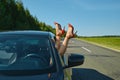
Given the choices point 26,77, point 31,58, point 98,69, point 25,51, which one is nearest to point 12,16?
point 98,69

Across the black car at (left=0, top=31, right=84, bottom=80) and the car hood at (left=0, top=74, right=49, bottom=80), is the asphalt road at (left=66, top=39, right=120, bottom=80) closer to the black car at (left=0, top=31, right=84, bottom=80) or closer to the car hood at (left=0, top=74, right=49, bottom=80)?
the black car at (left=0, top=31, right=84, bottom=80)

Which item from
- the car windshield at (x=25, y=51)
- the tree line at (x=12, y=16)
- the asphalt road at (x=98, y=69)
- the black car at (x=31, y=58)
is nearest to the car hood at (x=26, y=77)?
the black car at (x=31, y=58)

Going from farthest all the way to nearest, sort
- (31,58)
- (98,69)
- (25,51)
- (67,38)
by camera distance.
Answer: (98,69), (67,38), (25,51), (31,58)

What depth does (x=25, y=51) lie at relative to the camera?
18.2 ft

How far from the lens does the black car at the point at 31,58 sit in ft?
14.9

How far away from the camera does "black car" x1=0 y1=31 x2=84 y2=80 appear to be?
14.9 feet

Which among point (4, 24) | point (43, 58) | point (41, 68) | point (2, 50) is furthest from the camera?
point (4, 24)

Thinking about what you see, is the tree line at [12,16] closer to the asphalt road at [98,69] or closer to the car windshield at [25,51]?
the asphalt road at [98,69]

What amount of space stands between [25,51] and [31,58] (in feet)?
0.85

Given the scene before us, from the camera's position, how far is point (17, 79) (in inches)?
170

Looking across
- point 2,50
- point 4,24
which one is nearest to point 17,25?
point 4,24

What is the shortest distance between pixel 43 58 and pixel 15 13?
74.1 m

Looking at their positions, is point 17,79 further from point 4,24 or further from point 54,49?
point 4,24

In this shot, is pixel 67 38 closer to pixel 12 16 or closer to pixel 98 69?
pixel 98 69
